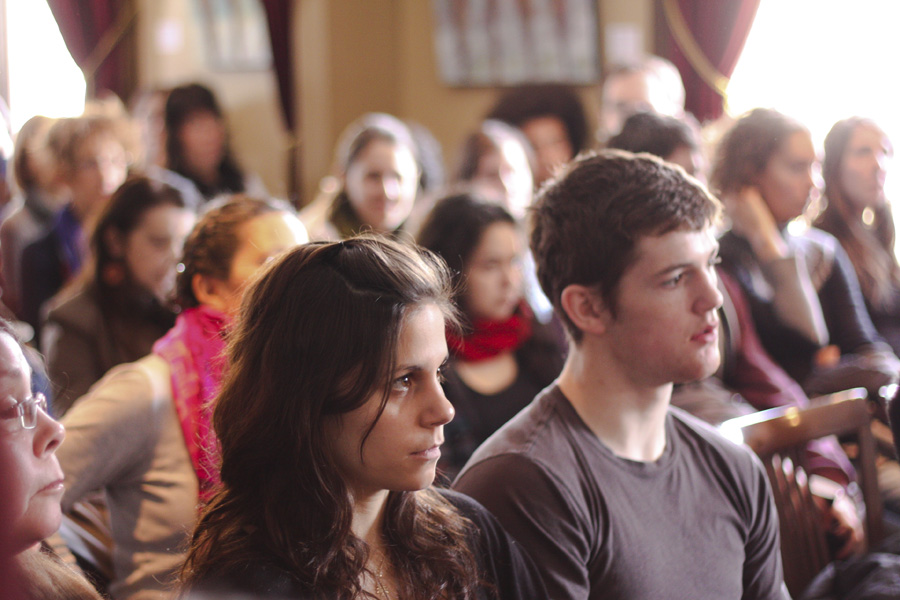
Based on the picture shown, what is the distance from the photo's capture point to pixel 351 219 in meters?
3.18

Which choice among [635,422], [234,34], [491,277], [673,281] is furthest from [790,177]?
[234,34]

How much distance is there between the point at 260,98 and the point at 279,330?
19.3ft

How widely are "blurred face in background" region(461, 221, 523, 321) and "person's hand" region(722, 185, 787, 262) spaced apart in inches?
31.9

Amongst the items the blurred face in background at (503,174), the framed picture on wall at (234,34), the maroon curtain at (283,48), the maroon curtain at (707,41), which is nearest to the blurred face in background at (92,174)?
the blurred face in background at (503,174)

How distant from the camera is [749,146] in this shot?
2693 millimetres

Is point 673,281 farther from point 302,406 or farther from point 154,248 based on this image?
point 154,248

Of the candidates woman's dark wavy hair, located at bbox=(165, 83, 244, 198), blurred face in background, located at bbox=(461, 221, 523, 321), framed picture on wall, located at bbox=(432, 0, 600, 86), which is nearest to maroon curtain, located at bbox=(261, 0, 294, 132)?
framed picture on wall, located at bbox=(432, 0, 600, 86)

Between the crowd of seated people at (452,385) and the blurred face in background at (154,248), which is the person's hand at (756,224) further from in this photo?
the blurred face in background at (154,248)

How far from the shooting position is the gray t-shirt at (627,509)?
121 centimetres

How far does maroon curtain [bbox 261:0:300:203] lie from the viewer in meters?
6.04

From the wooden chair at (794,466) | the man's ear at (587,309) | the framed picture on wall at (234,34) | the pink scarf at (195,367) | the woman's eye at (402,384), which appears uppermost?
the framed picture on wall at (234,34)

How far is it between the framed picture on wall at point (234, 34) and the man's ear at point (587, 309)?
5.30m

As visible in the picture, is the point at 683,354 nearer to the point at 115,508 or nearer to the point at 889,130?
the point at 115,508

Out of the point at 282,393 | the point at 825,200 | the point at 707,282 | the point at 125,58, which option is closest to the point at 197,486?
the point at 282,393
